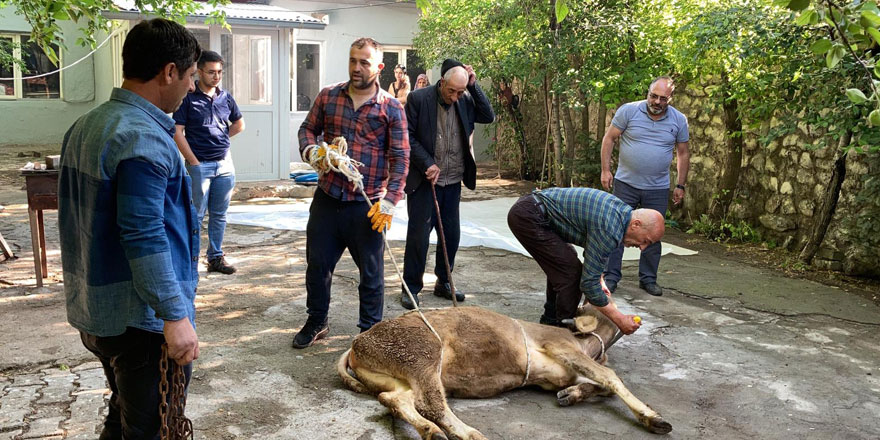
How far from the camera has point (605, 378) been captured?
13.7 ft

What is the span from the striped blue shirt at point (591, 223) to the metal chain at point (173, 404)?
8.46 ft

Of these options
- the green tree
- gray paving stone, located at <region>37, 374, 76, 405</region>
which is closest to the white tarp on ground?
the green tree

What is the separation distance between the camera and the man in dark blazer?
6.05 meters

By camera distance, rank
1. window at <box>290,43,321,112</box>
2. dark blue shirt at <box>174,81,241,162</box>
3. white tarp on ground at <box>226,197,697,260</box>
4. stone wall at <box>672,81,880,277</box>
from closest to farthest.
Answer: dark blue shirt at <box>174,81,241,162</box>, stone wall at <box>672,81,880,277</box>, white tarp on ground at <box>226,197,697,260</box>, window at <box>290,43,321,112</box>

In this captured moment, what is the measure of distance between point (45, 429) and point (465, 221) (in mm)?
6593

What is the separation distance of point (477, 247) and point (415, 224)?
2.36 meters

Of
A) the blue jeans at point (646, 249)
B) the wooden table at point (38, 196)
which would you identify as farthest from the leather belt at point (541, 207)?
the wooden table at point (38, 196)

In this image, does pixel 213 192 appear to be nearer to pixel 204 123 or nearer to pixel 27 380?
pixel 204 123

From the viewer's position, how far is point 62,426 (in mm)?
3672

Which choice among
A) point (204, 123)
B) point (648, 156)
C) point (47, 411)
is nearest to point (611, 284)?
point (648, 156)

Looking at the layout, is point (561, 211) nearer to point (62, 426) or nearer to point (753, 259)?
point (62, 426)

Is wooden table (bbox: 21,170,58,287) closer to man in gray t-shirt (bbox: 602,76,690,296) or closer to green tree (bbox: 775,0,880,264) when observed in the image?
man in gray t-shirt (bbox: 602,76,690,296)

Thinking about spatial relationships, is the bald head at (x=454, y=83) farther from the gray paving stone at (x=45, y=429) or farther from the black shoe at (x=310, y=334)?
the gray paving stone at (x=45, y=429)

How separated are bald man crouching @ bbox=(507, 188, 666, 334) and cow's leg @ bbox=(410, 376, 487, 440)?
1.17m
